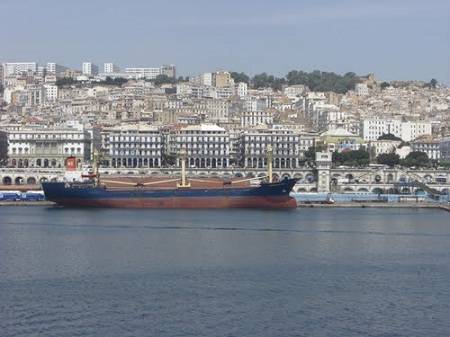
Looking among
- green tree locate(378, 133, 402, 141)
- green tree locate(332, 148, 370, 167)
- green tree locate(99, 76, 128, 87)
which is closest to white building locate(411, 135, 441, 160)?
green tree locate(378, 133, 402, 141)

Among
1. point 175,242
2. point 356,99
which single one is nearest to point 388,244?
point 175,242

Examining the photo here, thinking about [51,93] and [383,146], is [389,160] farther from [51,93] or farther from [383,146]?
[51,93]

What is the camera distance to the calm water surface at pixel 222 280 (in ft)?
62.9

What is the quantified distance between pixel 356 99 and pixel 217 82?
18.3 meters

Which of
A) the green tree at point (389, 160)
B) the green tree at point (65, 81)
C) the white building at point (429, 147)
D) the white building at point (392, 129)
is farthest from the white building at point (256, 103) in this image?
the green tree at point (389, 160)

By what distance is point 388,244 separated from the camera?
32125 millimetres

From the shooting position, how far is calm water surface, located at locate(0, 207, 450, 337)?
1917cm

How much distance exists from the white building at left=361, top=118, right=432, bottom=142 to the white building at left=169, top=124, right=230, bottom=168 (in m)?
25.1

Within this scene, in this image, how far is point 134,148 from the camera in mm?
75062

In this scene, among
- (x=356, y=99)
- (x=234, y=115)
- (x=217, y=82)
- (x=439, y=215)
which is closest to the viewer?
(x=439, y=215)

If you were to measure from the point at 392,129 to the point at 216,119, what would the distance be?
16302 millimetres

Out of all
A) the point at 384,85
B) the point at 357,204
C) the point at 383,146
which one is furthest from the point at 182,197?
the point at 384,85

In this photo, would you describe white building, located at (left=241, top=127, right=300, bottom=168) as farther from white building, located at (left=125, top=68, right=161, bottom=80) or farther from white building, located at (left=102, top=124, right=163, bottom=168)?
white building, located at (left=125, top=68, right=161, bottom=80)

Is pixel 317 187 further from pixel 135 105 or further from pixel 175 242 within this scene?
pixel 135 105
